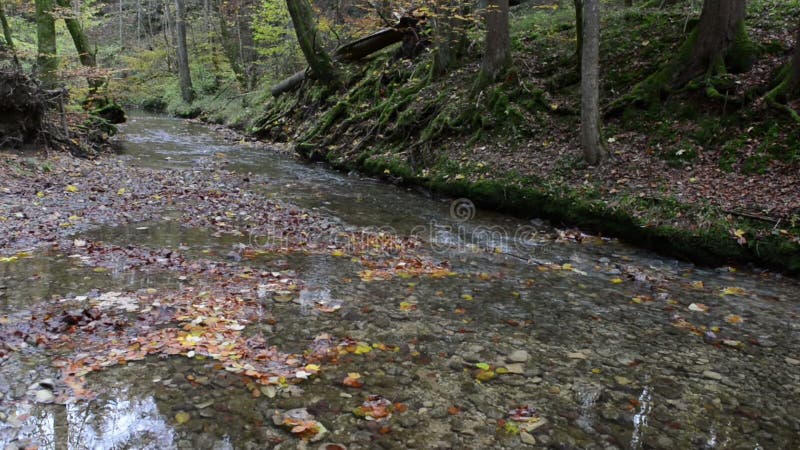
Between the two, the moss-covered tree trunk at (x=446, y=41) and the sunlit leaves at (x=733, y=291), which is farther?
the moss-covered tree trunk at (x=446, y=41)

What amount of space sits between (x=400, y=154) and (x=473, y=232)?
482 cm

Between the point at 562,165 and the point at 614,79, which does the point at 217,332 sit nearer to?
the point at 562,165

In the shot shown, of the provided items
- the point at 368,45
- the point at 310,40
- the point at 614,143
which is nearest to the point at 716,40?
the point at 614,143

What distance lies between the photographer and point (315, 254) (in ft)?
23.6

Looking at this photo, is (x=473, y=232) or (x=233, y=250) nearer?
(x=233, y=250)

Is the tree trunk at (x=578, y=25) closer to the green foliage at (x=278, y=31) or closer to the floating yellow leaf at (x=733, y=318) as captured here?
the floating yellow leaf at (x=733, y=318)

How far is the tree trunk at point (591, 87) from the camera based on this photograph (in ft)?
30.0

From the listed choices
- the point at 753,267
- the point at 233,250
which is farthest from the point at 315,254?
the point at 753,267

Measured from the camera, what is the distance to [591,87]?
9312mm

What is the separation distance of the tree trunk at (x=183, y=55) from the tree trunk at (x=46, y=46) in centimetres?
→ 1788

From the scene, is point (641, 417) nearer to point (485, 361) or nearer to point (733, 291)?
point (485, 361)

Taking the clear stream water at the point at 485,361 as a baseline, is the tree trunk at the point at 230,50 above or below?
above

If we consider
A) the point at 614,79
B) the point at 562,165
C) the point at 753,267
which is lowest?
the point at 753,267

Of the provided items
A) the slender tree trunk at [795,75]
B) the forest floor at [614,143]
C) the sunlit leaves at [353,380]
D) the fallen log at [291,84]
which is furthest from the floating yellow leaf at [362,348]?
the fallen log at [291,84]
